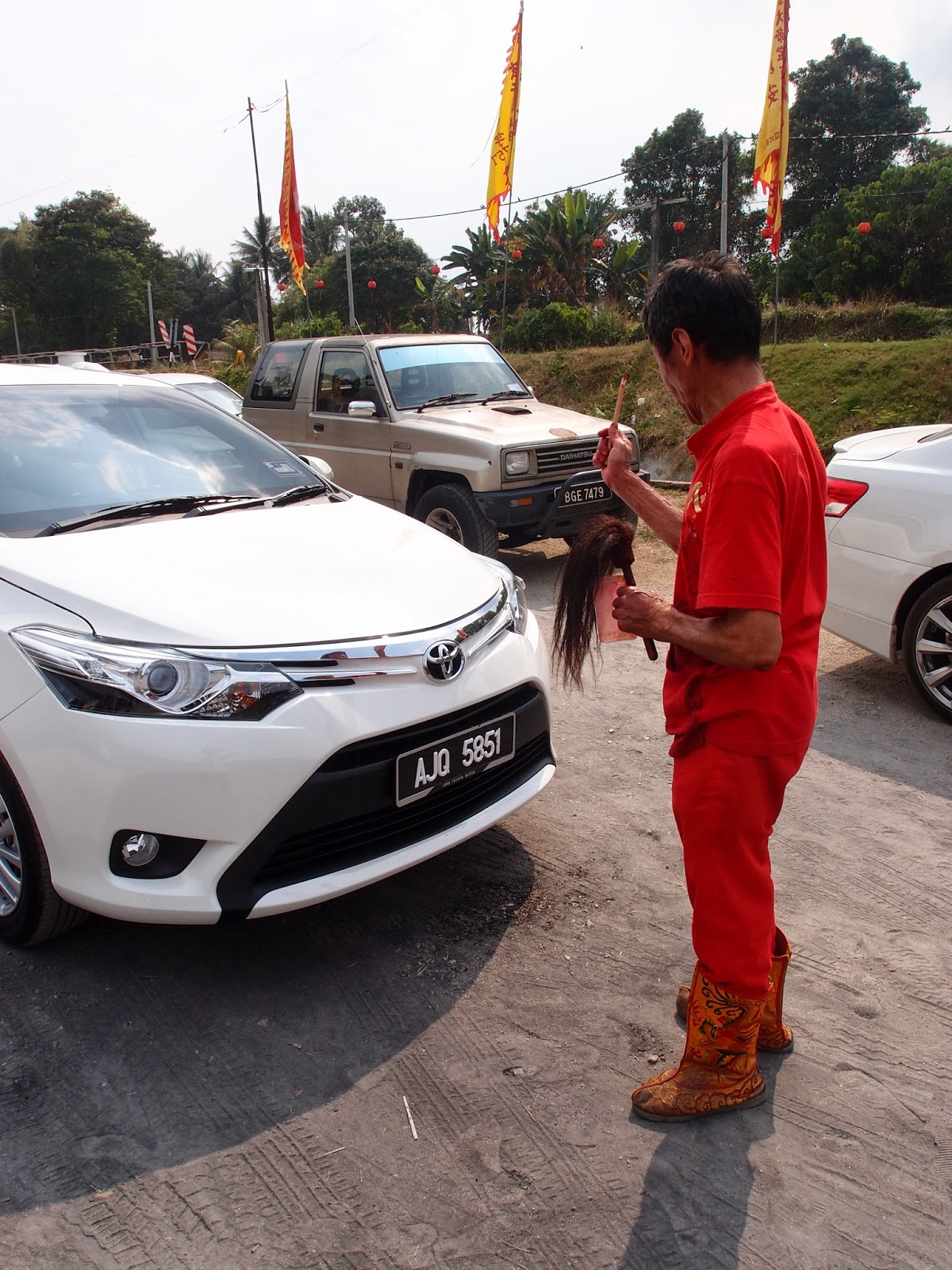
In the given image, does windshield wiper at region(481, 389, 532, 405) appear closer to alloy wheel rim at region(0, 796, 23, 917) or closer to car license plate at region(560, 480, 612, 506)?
car license plate at region(560, 480, 612, 506)

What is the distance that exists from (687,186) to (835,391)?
157 feet

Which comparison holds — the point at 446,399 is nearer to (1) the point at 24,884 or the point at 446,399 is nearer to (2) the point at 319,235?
(1) the point at 24,884

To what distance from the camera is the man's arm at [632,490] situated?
238 cm

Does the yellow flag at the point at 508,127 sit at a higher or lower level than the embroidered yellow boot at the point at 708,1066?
higher

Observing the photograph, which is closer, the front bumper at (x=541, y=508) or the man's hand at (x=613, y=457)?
the man's hand at (x=613, y=457)

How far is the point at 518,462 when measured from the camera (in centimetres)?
725

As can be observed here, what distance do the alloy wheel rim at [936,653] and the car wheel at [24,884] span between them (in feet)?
12.5

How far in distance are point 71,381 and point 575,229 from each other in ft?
97.5

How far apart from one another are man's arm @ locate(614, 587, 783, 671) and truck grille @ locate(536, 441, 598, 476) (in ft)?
17.8

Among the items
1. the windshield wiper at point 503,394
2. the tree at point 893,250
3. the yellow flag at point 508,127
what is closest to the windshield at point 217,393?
the windshield wiper at point 503,394

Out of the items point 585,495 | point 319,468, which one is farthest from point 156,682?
point 585,495

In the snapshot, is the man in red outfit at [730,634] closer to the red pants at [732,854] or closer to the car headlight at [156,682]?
the red pants at [732,854]

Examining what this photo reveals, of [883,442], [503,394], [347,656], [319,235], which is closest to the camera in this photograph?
[347,656]

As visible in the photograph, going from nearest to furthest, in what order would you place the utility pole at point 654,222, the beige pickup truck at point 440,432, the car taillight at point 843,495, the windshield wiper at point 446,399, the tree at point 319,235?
the car taillight at point 843,495 < the beige pickup truck at point 440,432 < the windshield wiper at point 446,399 < the utility pole at point 654,222 < the tree at point 319,235
